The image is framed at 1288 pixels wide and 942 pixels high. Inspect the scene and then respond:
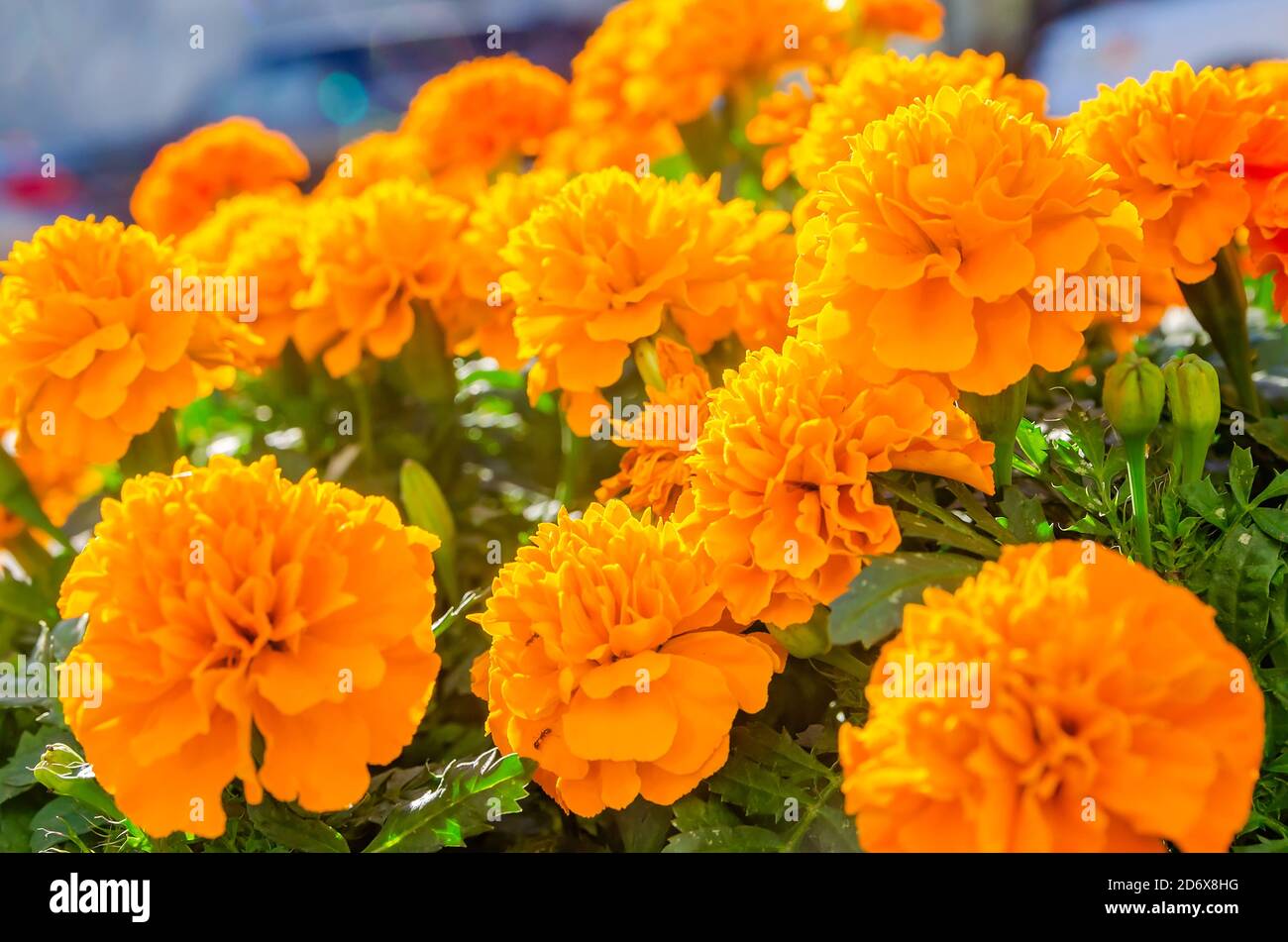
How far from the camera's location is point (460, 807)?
2.08 feet

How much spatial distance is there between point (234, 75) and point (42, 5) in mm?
1339

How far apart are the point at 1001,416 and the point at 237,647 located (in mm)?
392

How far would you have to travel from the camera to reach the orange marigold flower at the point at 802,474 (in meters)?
0.58

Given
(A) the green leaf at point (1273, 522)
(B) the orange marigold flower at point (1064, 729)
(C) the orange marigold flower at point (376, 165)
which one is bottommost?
(B) the orange marigold flower at point (1064, 729)

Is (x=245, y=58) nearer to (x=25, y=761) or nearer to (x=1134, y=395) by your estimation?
(x=25, y=761)

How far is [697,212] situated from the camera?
0.78 m

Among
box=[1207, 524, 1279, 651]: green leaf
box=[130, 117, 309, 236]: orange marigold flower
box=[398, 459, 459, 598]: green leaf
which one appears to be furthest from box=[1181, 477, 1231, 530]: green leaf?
box=[130, 117, 309, 236]: orange marigold flower

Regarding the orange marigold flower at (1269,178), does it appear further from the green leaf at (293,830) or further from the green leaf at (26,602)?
the green leaf at (26,602)

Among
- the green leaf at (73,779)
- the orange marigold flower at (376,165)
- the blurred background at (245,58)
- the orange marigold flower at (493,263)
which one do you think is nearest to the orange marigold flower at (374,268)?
the orange marigold flower at (493,263)

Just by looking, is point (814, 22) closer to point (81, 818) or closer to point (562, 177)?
point (562, 177)

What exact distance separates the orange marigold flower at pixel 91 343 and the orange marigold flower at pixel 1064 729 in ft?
1.81

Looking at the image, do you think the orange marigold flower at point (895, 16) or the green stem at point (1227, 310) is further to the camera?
the orange marigold flower at point (895, 16)

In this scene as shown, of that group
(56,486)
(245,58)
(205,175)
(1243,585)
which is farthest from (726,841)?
(245,58)
